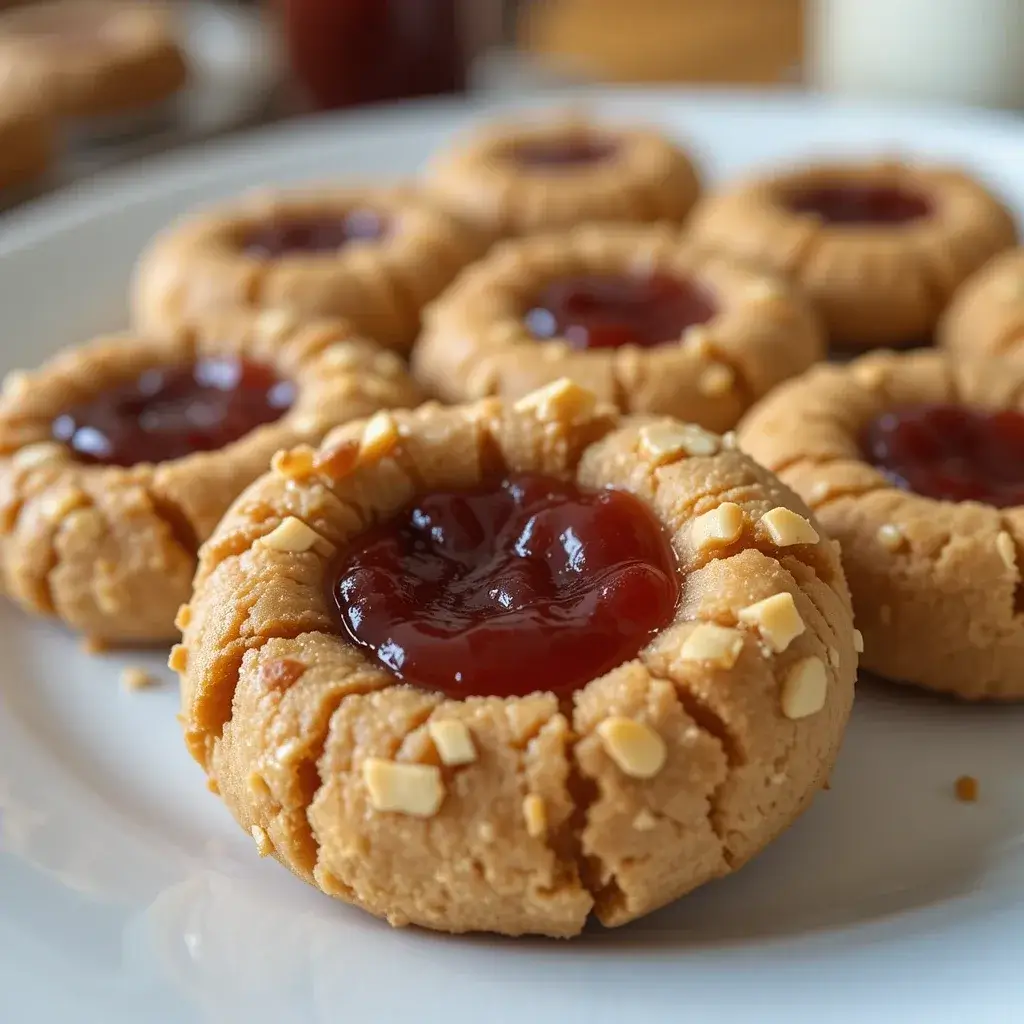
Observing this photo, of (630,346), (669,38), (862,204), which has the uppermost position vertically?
(630,346)

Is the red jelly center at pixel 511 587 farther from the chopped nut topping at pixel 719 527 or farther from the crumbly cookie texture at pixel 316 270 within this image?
the crumbly cookie texture at pixel 316 270

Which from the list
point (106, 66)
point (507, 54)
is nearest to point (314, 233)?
point (106, 66)

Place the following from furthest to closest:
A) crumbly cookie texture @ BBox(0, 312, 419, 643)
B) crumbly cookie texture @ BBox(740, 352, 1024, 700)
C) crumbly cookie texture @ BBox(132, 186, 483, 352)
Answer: crumbly cookie texture @ BBox(132, 186, 483, 352)
crumbly cookie texture @ BBox(0, 312, 419, 643)
crumbly cookie texture @ BBox(740, 352, 1024, 700)

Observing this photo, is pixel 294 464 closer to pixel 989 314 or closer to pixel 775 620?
pixel 775 620

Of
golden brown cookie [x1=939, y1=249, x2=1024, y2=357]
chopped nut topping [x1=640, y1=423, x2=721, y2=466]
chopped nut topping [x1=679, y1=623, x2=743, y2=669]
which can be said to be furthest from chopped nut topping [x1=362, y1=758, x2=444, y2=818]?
golden brown cookie [x1=939, y1=249, x2=1024, y2=357]

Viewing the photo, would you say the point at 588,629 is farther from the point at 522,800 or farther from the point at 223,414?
the point at 223,414

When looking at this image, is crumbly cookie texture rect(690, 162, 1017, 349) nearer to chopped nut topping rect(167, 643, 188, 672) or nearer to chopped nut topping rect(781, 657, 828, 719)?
chopped nut topping rect(781, 657, 828, 719)
